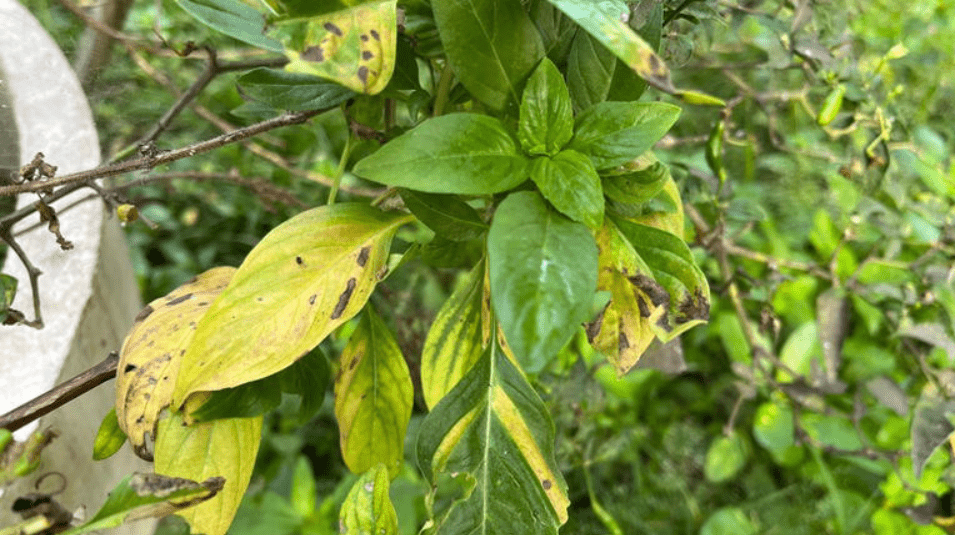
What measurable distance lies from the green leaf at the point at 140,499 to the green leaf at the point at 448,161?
0.65 feet

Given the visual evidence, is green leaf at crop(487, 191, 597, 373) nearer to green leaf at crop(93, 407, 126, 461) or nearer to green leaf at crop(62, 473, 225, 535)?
green leaf at crop(62, 473, 225, 535)

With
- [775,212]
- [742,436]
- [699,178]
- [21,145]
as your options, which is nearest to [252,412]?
[21,145]

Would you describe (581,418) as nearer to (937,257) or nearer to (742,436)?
(742,436)

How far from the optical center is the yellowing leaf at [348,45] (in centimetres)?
42

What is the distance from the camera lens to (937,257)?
995 millimetres

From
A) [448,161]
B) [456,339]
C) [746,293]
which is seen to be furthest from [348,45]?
[746,293]

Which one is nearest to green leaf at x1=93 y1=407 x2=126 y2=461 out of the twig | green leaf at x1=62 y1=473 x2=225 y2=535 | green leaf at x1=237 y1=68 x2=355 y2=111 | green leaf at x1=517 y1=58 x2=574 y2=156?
the twig

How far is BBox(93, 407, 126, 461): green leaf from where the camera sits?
1.76 feet

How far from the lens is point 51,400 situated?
0.49 m

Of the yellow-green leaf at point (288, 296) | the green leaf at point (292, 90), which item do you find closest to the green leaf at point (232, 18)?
the green leaf at point (292, 90)

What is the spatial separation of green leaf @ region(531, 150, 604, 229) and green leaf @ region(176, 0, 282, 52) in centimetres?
20

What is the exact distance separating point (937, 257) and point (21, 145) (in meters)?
1.09

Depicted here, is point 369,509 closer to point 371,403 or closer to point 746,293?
point 371,403

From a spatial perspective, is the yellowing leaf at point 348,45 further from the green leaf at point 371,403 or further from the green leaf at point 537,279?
the green leaf at point 371,403
